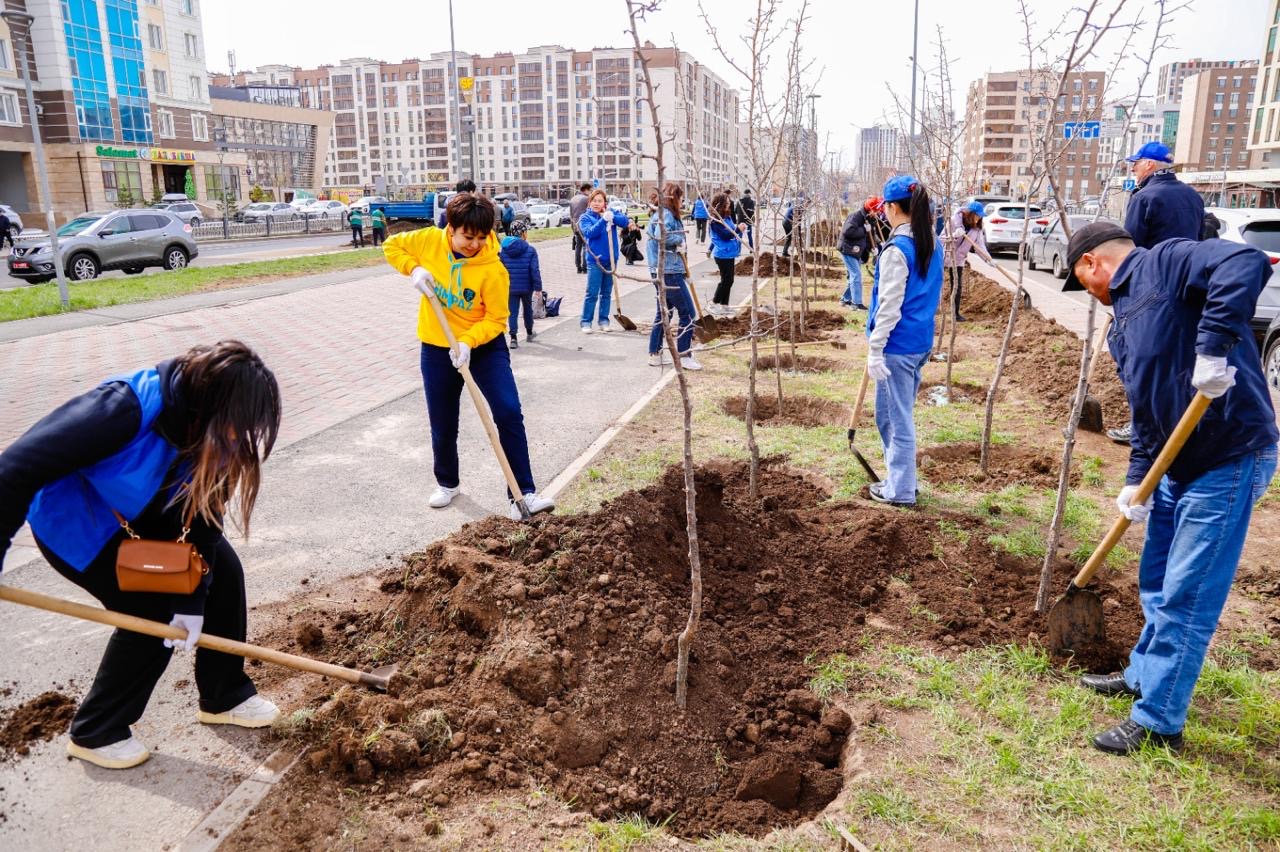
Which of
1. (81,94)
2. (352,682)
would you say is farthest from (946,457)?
(81,94)

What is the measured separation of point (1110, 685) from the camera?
331 cm

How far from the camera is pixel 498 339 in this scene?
502 centimetres

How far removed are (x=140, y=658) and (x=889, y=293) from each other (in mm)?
3983

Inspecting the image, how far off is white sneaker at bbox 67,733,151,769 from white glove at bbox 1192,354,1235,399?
3560mm

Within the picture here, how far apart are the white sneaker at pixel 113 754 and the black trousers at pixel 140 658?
19 mm

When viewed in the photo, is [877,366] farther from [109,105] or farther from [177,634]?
[109,105]

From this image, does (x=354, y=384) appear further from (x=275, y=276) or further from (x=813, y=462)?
(x=275, y=276)

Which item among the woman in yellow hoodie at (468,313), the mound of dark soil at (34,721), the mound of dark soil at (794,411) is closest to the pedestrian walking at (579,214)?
the mound of dark soil at (794,411)

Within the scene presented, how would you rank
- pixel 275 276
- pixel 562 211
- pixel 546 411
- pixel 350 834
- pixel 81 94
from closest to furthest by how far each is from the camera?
pixel 350 834 < pixel 546 411 < pixel 275 276 < pixel 562 211 < pixel 81 94

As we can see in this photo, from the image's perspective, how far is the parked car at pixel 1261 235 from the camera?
10117 millimetres

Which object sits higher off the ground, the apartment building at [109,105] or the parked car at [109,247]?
the apartment building at [109,105]


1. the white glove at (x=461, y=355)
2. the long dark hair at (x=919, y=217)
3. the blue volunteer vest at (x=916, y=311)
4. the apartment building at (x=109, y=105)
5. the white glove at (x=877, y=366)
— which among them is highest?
the apartment building at (x=109, y=105)

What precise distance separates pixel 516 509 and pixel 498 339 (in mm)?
983

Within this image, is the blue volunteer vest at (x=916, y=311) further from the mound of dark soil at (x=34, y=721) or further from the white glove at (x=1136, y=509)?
the mound of dark soil at (x=34, y=721)
